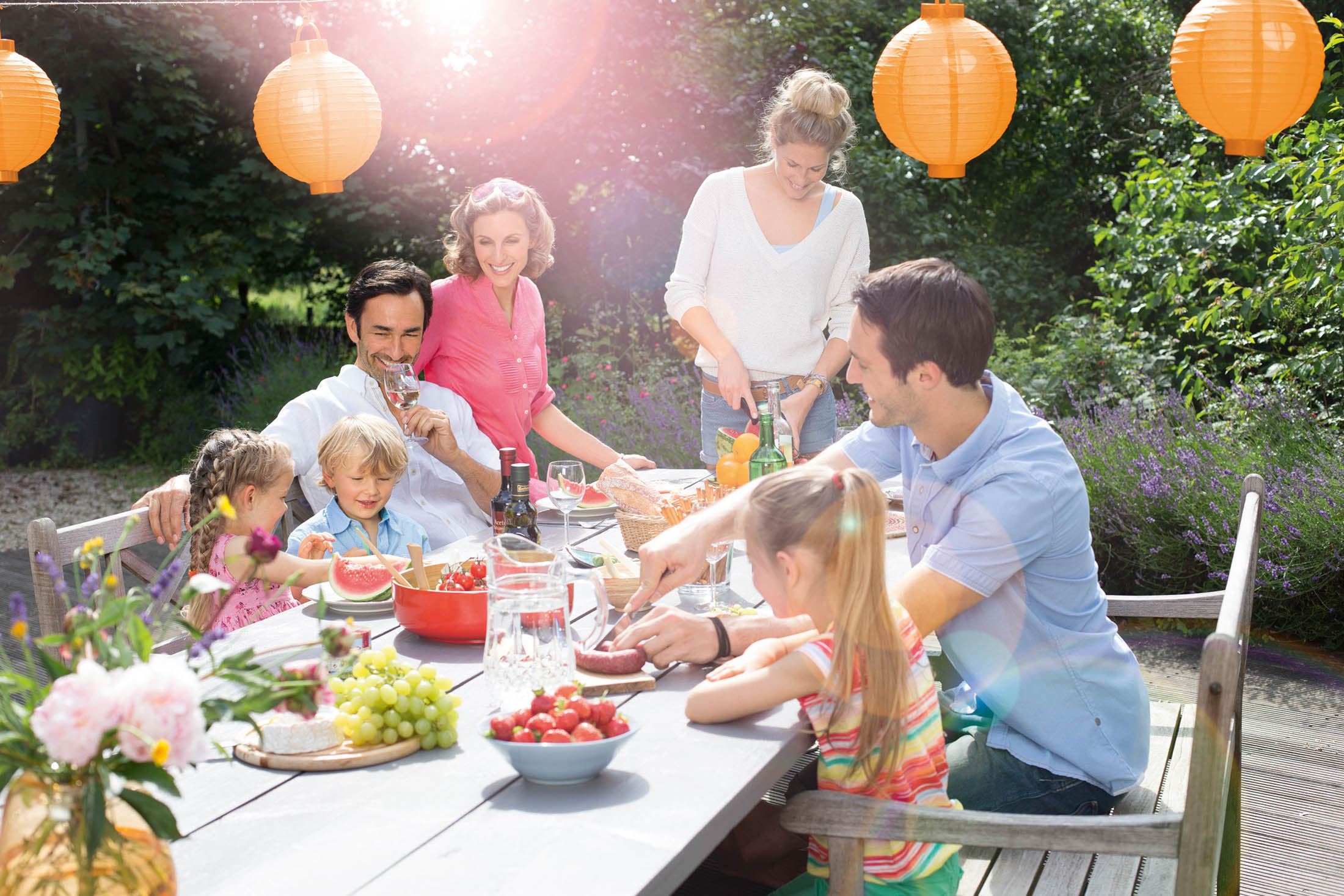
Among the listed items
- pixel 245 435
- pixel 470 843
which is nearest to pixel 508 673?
pixel 470 843

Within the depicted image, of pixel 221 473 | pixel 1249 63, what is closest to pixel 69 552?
pixel 221 473

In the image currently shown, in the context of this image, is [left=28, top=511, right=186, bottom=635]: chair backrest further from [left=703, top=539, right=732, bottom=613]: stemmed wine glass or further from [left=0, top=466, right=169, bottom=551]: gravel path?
[left=0, top=466, right=169, bottom=551]: gravel path

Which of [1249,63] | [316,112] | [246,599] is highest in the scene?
[1249,63]

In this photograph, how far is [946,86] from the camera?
138 inches

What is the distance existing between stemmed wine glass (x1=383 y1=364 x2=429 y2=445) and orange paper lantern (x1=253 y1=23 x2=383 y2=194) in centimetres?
61

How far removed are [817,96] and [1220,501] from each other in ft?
8.76

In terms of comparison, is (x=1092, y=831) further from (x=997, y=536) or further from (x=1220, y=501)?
(x=1220, y=501)

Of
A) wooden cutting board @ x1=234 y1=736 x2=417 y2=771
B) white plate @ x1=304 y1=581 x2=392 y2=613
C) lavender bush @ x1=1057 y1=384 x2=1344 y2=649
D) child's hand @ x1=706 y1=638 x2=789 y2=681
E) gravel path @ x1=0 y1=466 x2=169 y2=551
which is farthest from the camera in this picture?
gravel path @ x1=0 y1=466 x2=169 y2=551

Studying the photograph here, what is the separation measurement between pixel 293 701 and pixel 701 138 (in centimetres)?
830

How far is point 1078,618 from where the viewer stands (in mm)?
2336

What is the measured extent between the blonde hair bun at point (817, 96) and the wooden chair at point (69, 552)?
2.21 m

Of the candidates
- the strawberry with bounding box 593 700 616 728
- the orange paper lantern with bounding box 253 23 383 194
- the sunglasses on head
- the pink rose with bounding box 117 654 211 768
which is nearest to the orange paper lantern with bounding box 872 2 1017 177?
the sunglasses on head

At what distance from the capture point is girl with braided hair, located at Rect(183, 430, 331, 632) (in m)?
2.77

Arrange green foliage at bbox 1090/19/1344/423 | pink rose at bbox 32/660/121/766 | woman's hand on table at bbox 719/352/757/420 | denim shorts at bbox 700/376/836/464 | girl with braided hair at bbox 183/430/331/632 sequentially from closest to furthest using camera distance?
1. pink rose at bbox 32/660/121/766
2. girl with braided hair at bbox 183/430/331/632
3. woman's hand on table at bbox 719/352/757/420
4. denim shorts at bbox 700/376/836/464
5. green foliage at bbox 1090/19/1344/423
